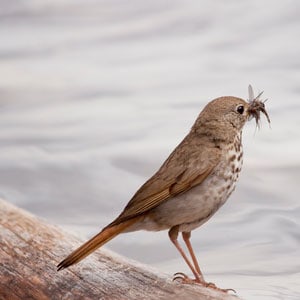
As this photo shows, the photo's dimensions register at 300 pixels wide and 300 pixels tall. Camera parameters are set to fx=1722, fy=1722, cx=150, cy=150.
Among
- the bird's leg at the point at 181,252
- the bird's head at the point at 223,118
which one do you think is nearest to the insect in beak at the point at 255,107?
the bird's head at the point at 223,118

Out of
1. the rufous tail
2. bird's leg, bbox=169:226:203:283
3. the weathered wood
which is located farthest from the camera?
bird's leg, bbox=169:226:203:283

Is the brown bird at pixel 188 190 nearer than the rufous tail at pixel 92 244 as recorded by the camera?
No

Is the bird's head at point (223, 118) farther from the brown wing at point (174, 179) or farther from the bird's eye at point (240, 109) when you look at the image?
the brown wing at point (174, 179)

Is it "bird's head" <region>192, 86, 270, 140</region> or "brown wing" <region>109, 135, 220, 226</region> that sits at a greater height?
"bird's head" <region>192, 86, 270, 140</region>

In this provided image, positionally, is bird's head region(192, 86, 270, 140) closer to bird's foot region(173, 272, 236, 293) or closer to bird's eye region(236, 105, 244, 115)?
bird's eye region(236, 105, 244, 115)

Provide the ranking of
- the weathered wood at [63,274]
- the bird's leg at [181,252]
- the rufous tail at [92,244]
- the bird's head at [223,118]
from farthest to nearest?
1. the bird's head at [223,118]
2. the bird's leg at [181,252]
3. the weathered wood at [63,274]
4. the rufous tail at [92,244]

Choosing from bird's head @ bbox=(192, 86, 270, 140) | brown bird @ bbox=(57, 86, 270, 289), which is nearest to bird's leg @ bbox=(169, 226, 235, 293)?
brown bird @ bbox=(57, 86, 270, 289)

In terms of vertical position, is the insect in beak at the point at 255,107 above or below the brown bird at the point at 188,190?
above

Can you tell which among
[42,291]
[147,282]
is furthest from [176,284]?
[42,291]

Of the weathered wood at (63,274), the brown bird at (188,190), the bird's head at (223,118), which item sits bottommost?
the weathered wood at (63,274)
